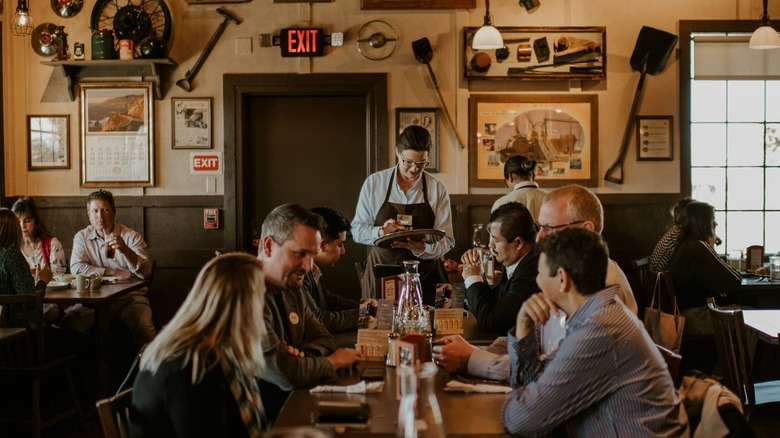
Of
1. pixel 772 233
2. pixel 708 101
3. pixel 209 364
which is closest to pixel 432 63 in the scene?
pixel 708 101

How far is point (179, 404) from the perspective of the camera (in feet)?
6.15

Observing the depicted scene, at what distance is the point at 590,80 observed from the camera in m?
6.25

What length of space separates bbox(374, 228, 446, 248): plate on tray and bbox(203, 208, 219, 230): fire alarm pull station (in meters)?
2.37

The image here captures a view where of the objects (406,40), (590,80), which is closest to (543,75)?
(590,80)

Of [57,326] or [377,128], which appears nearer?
[57,326]

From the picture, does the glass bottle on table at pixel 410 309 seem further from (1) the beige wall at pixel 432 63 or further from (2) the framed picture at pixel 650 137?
(2) the framed picture at pixel 650 137

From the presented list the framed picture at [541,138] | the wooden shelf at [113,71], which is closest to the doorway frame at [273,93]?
the wooden shelf at [113,71]

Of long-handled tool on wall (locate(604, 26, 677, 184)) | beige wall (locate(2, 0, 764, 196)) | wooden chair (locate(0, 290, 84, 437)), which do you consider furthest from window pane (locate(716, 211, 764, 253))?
wooden chair (locate(0, 290, 84, 437))

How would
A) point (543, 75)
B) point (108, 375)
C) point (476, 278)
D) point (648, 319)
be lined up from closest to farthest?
point (476, 278)
point (648, 319)
point (108, 375)
point (543, 75)

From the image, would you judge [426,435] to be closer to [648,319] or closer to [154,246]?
[648,319]

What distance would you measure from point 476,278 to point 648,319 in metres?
1.35

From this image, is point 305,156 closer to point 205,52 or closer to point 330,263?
point 205,52

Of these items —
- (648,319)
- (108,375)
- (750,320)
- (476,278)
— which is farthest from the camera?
(108,375)

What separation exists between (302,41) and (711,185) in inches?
142
